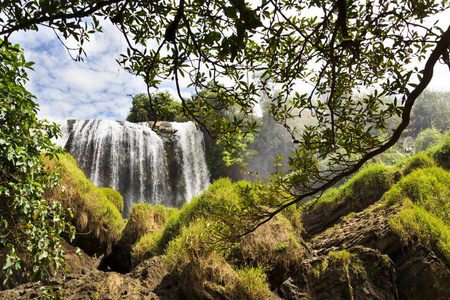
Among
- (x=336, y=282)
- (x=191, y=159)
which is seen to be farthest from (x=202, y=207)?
(x=191, y=159)

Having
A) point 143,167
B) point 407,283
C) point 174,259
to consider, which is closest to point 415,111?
point 143,167

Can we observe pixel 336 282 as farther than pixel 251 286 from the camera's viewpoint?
Yes

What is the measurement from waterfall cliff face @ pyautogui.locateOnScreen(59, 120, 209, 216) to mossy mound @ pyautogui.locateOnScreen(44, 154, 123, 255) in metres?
10.5

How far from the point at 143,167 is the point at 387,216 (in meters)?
15.9

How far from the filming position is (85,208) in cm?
668

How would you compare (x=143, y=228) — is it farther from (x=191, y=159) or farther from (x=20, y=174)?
(x=191, y=159)

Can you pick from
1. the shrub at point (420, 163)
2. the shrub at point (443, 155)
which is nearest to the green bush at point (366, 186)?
the shrub at point (420, 163)

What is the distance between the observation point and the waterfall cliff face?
1730 centimetres

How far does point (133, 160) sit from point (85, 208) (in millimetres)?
11952

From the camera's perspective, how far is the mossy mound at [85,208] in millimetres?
6203

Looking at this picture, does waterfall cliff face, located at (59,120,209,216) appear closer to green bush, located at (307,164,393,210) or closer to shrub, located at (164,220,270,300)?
green bush, located at (307,164,393,210)

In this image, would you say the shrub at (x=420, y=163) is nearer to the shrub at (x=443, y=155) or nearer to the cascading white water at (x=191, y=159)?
the shrub at (x=443, y=155)

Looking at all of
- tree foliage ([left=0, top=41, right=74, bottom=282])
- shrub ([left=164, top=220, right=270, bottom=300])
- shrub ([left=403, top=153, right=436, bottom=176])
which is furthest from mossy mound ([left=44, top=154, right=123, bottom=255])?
shrub ([left=403, top=153, right=436, bottom=176])

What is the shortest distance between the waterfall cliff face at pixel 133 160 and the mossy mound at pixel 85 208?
412 inches
